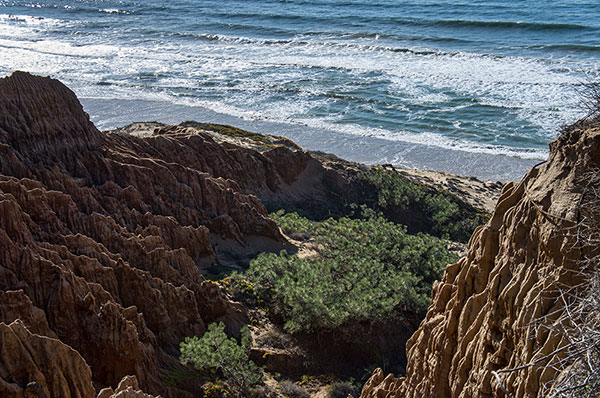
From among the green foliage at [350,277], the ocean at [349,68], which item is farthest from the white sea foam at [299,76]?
the green foliage at [350,277]

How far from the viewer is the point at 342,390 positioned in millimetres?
12930

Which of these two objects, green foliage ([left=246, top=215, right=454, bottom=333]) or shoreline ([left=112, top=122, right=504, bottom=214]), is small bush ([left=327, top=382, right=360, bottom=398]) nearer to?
green foliage ([left=246, top=215, right=454, bottom=333])

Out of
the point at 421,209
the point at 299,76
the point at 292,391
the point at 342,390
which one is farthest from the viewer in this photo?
the point at 299,76

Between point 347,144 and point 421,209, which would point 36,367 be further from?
point 347,144

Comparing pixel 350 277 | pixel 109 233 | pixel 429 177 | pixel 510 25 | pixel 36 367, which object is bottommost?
pixel 429 177

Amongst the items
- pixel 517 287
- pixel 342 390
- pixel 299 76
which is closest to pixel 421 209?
pixel 342 390

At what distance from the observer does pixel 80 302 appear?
10.7 meters

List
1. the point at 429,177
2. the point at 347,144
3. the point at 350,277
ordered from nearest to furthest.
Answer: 1. the point at 350,277
2. the point at 429,177
3. the point at 347,144

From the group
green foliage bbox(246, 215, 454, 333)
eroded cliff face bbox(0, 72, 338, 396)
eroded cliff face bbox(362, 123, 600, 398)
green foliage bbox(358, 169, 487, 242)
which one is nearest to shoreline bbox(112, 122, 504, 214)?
green foliage bbox(358, 169, 487, 242)

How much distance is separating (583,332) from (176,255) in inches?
413

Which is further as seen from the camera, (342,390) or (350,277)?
(350,277)

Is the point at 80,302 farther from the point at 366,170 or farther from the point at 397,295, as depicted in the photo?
the point at 366,170

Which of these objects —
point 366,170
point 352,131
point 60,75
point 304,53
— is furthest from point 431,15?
point 366,170

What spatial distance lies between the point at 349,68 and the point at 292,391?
3888 cm
